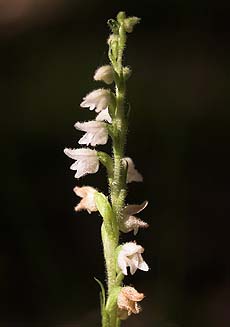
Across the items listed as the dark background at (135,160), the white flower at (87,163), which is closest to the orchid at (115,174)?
the white flower at (87,163)

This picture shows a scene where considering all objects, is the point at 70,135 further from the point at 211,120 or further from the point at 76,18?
the point at 76,18

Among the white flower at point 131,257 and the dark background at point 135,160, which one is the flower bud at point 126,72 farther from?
the dark background at point 135,160

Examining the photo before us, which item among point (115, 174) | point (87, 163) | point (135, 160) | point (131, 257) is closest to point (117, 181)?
point (115, 174)

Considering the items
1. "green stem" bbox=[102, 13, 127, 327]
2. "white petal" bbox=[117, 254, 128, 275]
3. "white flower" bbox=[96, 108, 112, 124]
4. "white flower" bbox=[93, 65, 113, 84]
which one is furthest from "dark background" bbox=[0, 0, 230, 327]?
"white flower" bbox=[93, 65, 113, 84]

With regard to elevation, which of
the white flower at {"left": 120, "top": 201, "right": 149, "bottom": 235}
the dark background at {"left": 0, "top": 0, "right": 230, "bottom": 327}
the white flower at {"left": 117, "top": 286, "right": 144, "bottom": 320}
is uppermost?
the dark background at {"left": 0, "top": 0, "right": 230, "bottom": 327}

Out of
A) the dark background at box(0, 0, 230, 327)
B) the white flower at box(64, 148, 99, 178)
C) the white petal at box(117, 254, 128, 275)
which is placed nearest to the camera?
the white petal at box(117, 254, 128, 275)

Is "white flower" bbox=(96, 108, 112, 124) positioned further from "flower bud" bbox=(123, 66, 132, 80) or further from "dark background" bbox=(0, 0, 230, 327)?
"dark background" bbox=(0, 0, 230, 327)

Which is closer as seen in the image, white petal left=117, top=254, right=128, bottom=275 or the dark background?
white petal left=117, top=254, right=128, bottom=275

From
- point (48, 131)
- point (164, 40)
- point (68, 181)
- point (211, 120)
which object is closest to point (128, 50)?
point (164, 40)
